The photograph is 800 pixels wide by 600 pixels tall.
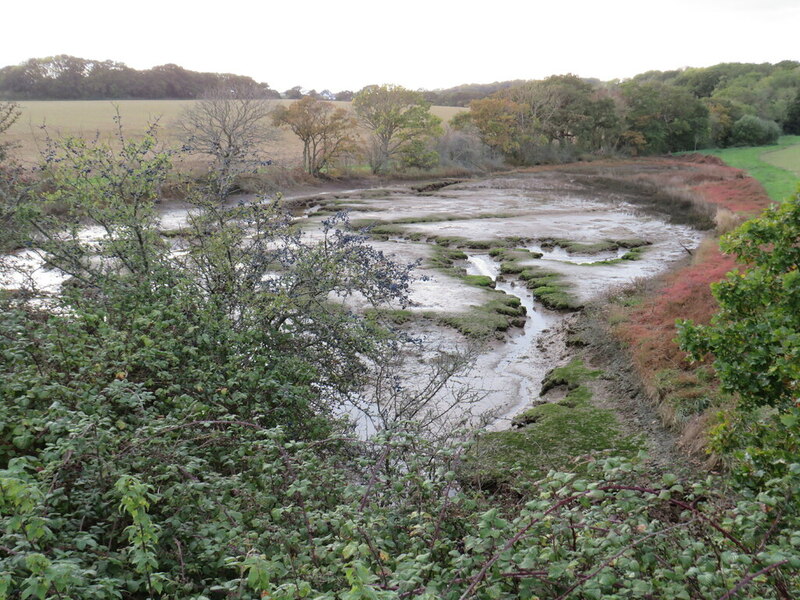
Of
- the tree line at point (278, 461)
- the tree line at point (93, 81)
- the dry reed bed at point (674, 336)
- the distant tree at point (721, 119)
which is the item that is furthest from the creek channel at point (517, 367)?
the distant tree at point (721, 119)

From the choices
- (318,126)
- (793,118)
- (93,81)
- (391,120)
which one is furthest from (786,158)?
(93,81)

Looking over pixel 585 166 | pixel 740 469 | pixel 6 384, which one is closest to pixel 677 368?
pixel 740 469

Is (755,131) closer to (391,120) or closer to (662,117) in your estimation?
(662,117)

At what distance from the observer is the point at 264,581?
3.44m

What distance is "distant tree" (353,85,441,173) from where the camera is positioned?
70.2 m

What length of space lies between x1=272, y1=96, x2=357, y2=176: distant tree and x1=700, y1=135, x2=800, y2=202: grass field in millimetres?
41648

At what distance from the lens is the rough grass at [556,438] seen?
11.3 m

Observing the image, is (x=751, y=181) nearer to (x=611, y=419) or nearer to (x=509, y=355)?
(x=509, y=355)

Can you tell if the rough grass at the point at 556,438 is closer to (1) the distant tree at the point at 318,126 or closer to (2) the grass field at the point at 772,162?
(2) the grass field at the point at 772,162

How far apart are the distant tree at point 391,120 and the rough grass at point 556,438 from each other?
60.9m

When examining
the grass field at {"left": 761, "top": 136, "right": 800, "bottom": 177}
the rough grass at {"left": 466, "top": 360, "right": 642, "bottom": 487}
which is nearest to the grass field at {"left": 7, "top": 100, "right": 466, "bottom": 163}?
the rough grass at {"left": 466, "top": 360, "right": 642, "bottom": 487}

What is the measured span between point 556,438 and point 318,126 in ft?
187

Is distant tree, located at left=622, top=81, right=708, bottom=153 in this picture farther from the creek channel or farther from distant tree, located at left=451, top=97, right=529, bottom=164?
the creek channel

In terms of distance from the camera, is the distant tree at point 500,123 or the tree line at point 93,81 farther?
the tree line at point 93,81
